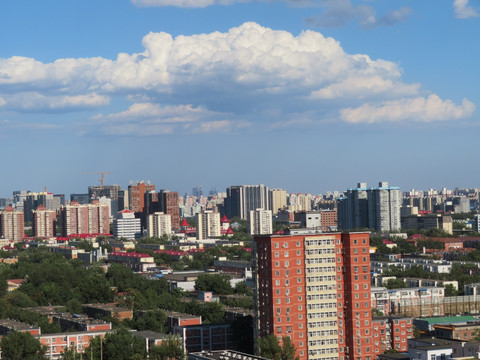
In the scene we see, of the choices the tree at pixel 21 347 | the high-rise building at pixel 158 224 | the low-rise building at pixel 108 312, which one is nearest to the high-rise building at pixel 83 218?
the high-rise building at pixel 158 224

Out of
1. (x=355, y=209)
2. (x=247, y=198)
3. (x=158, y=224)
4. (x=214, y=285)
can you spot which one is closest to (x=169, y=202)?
(x=158, y=224)

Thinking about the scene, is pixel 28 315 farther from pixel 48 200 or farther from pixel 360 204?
pixel 48 200

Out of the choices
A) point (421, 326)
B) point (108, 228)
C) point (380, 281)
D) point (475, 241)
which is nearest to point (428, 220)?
point (475, 241)

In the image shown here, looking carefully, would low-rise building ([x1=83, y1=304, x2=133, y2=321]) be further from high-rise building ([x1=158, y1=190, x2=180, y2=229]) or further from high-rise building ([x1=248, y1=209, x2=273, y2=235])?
high-rise building ([x1=158, y1=190, x2=180, y2=229])

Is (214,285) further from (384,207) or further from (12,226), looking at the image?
(12,226)

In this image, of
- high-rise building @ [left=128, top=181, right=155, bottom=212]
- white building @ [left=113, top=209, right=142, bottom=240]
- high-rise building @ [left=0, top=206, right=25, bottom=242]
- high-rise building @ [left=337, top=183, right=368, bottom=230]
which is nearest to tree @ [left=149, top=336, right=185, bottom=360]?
high-rise building @ [left=337, top=183, right=368, bottom=230]

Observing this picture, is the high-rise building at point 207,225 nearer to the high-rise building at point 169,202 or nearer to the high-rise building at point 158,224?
the high-rise building at point 158,224
